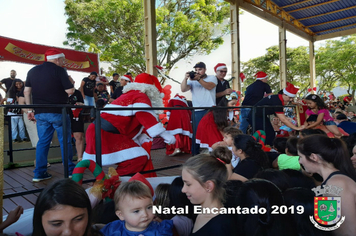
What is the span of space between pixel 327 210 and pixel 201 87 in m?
3.10

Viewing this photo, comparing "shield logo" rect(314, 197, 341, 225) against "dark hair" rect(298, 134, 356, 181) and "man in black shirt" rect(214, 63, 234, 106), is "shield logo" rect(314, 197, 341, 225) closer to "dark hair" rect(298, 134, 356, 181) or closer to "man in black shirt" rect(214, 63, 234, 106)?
"dark hair" rect(298, 134, 356, 181)

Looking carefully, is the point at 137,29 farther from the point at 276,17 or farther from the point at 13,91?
the point at 13,91

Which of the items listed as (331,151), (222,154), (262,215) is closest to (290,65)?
(222,154)

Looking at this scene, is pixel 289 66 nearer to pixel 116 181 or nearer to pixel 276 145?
pixel 276 145

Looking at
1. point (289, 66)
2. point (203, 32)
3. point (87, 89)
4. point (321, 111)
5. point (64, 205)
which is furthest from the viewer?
point (289, 66)

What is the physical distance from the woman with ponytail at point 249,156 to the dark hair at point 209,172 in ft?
2.65

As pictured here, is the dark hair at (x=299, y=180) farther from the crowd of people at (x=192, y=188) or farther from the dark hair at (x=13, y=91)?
the dark hair at (x=13, y=91)

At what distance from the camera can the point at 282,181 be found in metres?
2.14

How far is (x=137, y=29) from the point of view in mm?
13789

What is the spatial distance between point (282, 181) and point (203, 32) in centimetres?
1379

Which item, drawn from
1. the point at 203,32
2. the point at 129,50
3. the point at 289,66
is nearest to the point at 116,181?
the point at 129,50

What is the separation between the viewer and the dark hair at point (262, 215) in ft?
5.07

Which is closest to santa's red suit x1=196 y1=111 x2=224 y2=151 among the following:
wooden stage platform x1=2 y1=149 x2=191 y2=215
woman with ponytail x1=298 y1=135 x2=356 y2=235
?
wooden stage platform x1=2 y1=149 x2=191 y2=215

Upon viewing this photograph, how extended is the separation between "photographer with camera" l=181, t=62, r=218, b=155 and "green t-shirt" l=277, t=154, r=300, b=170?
1669 millimetres
